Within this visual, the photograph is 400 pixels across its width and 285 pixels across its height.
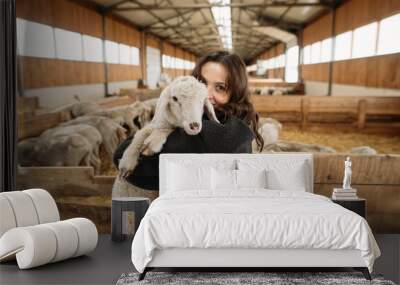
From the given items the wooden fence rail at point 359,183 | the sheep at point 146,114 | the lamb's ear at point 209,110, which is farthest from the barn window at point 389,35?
the sheep at point 146,114

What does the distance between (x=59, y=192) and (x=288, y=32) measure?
2.49m

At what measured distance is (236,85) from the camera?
4730 mm

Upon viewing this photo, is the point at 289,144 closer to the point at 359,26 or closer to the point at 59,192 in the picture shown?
the point at 359,26

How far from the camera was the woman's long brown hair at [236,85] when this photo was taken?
4.73 metres

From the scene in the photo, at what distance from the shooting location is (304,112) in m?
4.83

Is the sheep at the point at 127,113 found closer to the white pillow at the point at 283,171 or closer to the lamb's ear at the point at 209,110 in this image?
the lamb's ear at the point at 209,110

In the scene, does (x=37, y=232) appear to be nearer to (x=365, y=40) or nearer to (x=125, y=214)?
(x=125, y=214)

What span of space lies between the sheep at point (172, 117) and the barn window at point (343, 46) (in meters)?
1.19

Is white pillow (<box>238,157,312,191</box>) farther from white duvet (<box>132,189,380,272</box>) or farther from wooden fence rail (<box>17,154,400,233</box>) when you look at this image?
white duvet (<box>132,189,380,272</box>)

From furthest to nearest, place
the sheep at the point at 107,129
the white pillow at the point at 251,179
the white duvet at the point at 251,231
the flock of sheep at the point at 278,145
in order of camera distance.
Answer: the sheep at the point at 107,129 → the flock of sheep at the point at 278,145 → the white pillow at the point at 251,179 → the white duvet at the point at 251,231

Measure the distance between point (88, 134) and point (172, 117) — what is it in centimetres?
81

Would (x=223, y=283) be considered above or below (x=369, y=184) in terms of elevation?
below

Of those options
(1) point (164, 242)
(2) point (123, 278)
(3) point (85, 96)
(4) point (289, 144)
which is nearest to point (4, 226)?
(2) point (123, 278)

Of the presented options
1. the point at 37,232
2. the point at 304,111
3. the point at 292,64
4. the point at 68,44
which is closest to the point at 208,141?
the point at 304,111
